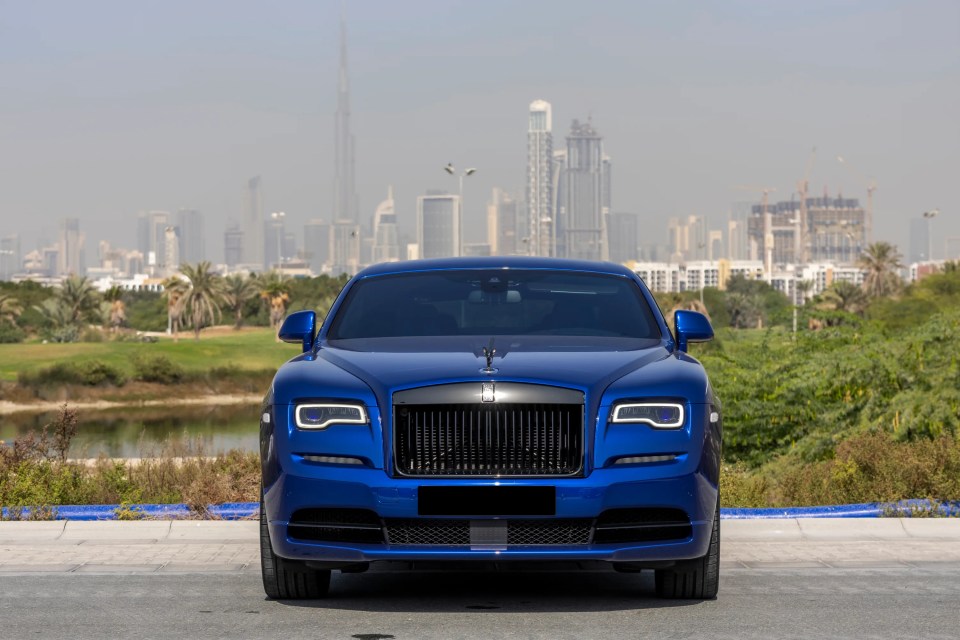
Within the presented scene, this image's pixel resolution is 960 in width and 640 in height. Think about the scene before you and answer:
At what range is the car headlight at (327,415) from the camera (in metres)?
6.85

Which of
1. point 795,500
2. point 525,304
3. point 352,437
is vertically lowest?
point 795,500

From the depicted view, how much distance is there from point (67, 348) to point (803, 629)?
352ft

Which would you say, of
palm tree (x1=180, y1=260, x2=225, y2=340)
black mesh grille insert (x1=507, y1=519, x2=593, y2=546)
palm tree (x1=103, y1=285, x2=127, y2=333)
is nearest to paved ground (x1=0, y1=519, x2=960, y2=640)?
black mesh grille insert (x1=507, y1=519, x2=593, y2=546)

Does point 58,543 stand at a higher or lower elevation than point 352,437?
lower

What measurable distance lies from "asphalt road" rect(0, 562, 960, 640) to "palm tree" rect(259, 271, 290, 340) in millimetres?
132501

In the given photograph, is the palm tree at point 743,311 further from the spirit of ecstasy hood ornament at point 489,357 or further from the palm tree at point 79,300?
the spirit of ecstasy hood ornament at point 489,357

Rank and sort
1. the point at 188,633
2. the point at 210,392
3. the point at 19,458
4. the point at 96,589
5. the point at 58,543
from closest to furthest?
the point at 188,633, the point at 96,589, the point at 58,543, the point at 19,458, the point at 210,392

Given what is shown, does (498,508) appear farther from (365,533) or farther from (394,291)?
(394,291)

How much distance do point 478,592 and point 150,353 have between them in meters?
101

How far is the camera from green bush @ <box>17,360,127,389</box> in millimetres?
97312

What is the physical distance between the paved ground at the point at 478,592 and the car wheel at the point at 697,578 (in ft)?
0.23

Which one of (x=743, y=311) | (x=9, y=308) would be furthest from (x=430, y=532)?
(x=743, y=311)

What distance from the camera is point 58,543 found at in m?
9.70

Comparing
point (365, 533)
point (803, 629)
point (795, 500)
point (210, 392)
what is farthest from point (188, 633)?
point (210, 392)
